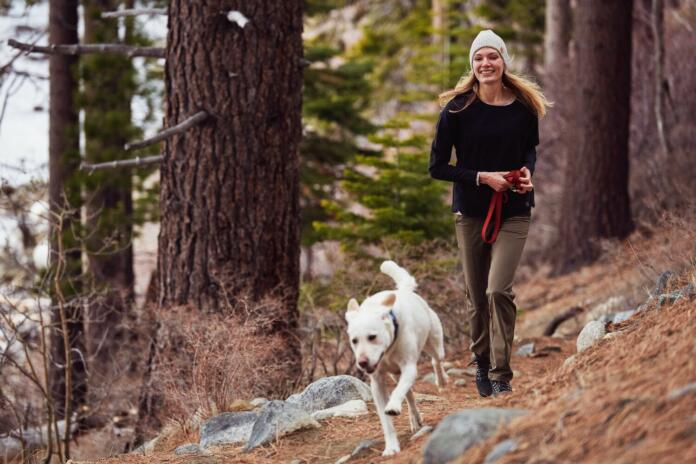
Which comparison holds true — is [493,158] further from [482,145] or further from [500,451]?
[500,451]

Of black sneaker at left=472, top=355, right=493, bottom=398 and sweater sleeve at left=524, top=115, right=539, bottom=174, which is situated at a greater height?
sweater sleeve at left=524, top=115, right=539, bottom=174

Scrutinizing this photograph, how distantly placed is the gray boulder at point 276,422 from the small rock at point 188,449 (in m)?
0.45

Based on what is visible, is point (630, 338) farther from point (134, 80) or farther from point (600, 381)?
point (134, 80)

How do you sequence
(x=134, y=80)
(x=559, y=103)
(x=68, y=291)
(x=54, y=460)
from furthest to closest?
1. (x=559, y=103)
2. (x=134, y=80)
3. (x=68, y=291)
4. (x=54, y=460)

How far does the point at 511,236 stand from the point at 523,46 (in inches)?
854

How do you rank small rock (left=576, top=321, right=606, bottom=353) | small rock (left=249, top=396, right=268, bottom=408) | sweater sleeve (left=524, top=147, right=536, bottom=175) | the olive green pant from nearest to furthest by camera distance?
the olive green pant → sweater sleeve (left=524, top=147, right=536, bottom=175) → small rock (left=576, top=321, right=606, bottom=353) → small rock (left=249, top=396, right=268, bottom=408)

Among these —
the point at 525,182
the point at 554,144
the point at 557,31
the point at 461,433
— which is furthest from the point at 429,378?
the point at 557,31

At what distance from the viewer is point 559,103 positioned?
1919 centimetres

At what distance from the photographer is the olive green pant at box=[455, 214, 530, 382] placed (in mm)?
6043

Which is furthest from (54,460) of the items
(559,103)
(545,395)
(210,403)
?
(559,103)

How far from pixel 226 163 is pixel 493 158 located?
128 inches

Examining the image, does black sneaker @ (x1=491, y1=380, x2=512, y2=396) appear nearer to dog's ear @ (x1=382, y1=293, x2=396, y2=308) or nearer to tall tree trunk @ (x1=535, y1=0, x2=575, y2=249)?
dog's ear @ (x1=382, y1=293, x2=396, y2=308)

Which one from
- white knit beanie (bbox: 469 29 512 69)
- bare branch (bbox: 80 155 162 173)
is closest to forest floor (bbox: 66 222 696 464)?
white knit beanie (bbox: 469 29 512 69)

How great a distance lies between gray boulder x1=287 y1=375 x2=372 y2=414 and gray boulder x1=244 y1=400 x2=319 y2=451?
582 millimetres
